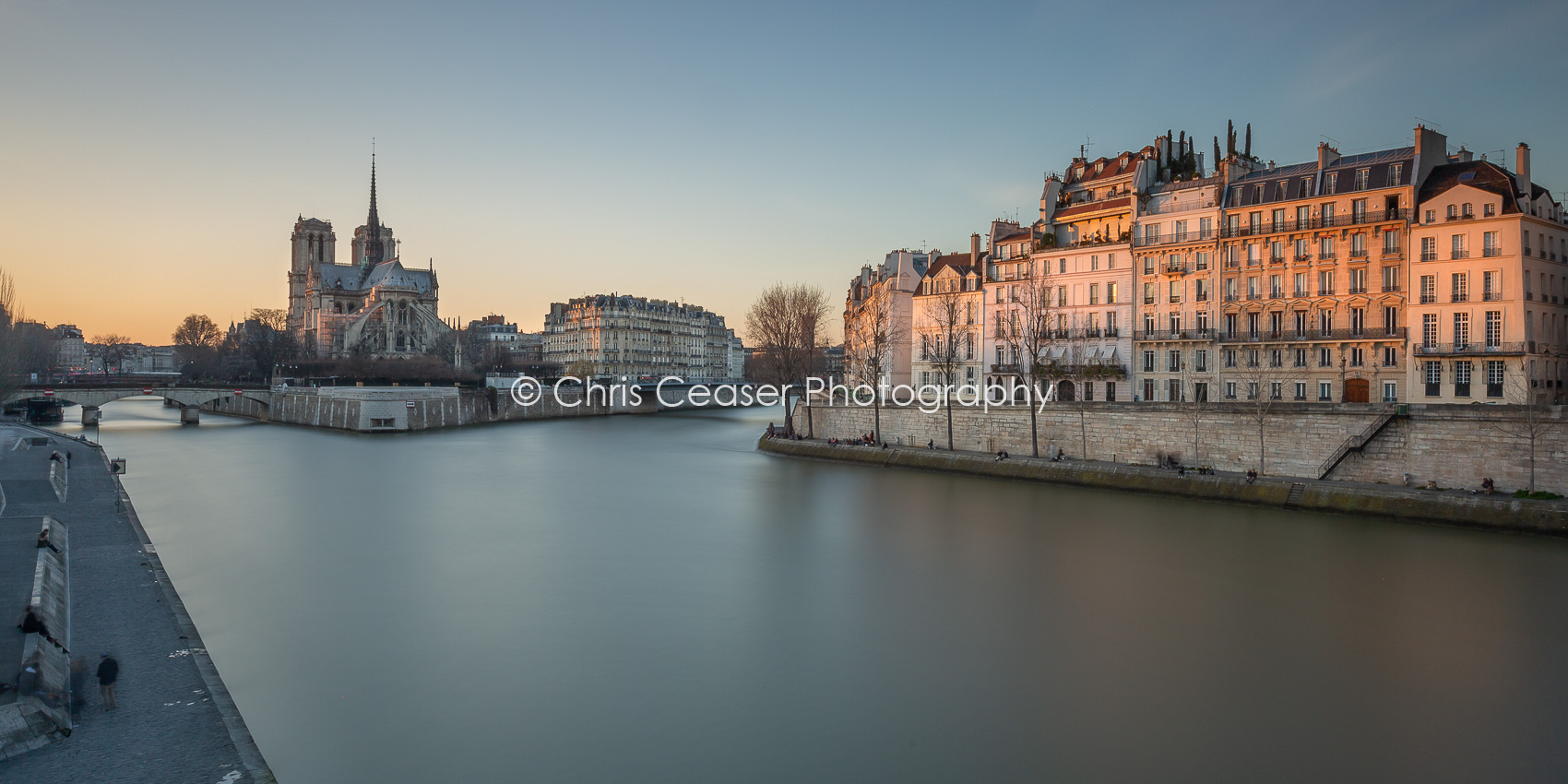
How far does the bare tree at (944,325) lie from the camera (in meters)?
35.9

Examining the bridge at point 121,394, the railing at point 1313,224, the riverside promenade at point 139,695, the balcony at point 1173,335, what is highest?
the railing at point 1313,224

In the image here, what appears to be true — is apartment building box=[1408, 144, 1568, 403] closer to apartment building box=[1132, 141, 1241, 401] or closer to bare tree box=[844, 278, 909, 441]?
apartment building box=[1132, 141, 1241, 401]

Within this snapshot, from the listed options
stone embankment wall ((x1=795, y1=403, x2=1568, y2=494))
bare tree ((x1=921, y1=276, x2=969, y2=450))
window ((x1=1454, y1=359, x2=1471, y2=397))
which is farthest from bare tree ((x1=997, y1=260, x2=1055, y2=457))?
window ((x1=1454, y1=359, x2=1471, y2=397))

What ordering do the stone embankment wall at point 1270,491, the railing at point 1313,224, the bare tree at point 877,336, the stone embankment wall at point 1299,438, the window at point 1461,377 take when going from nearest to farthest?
1. the stone embankment wall at point 1270,491
2. the stone embankment wall at point 1299,438
3. the window at point 1461,377
4. the railing at point 1313,224
5. the bare tree at point 877,336

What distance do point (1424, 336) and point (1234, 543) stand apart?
11116mm

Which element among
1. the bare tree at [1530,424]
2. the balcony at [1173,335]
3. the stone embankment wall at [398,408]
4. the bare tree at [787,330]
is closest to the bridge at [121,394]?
the stone embankment wall at [398,408]

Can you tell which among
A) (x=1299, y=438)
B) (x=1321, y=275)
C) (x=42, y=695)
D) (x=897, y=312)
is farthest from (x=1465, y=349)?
(x=42, y=695)

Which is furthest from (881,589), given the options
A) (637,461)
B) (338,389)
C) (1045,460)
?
(338,389)

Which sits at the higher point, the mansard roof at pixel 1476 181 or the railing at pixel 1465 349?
the mansard roof at pixel 1476 181

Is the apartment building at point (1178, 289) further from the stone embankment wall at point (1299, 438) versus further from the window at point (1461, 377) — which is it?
the window at point (1461, 377)

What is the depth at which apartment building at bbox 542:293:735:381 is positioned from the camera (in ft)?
297

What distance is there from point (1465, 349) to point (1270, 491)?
6948mm

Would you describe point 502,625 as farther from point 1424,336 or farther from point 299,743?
point 1424,336

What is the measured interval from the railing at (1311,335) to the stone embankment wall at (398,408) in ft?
129
